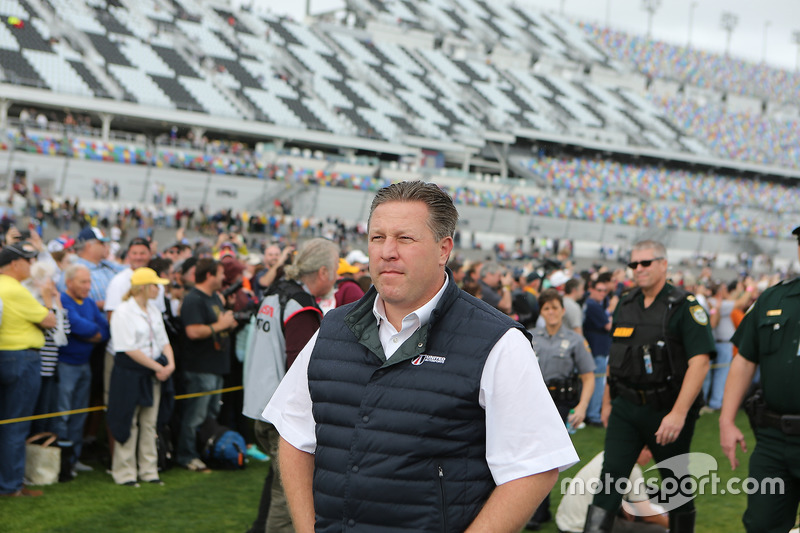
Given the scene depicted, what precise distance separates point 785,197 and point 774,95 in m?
18.8

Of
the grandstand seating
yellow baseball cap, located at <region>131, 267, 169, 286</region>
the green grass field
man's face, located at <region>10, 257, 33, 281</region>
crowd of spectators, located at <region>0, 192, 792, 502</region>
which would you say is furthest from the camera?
→ the grandstand seating

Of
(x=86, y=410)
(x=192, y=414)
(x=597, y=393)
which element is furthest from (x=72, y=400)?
(x=597, y=393)

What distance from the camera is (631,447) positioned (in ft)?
16.4

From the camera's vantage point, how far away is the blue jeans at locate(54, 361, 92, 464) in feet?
22.1

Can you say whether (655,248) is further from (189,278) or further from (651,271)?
(189,278)

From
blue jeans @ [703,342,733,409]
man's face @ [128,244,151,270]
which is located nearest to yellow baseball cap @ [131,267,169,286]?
man's face @ [128,244,151,270]

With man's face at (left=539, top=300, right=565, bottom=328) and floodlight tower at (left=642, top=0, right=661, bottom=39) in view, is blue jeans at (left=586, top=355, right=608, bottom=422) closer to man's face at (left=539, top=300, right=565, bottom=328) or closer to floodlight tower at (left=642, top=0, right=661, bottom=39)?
man's face at (left=539, top=300, right=565, bottom=328)

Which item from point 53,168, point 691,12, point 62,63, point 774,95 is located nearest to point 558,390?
point 53,168

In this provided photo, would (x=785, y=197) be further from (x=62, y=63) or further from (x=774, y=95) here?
(x=62, y=63)

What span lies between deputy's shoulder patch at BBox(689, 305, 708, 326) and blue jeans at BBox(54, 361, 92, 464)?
4847 mm

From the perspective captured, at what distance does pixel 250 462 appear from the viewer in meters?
7.84

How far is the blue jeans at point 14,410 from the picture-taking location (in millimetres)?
6090

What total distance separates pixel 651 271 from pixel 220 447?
4297 mm

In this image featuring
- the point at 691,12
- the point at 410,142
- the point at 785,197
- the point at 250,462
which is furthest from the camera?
the point at 691,12
